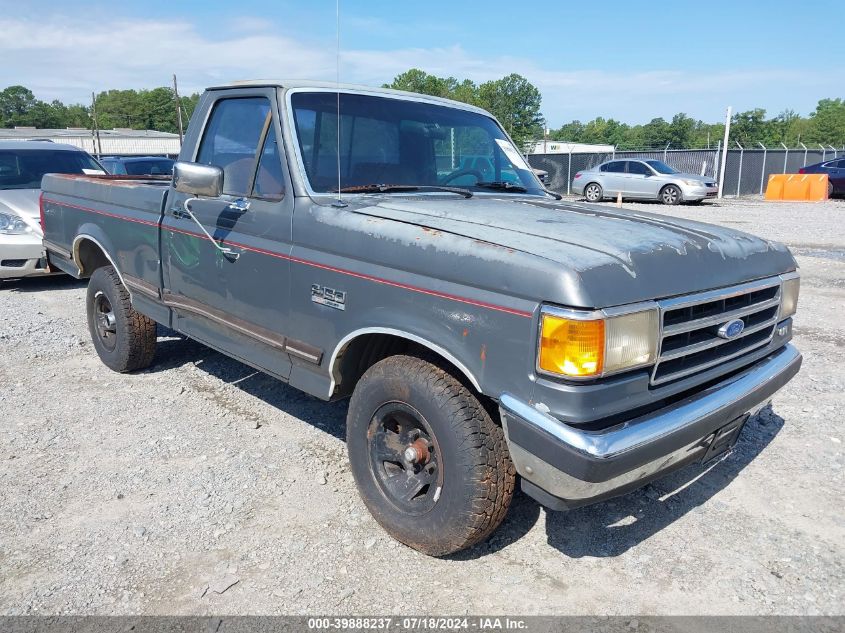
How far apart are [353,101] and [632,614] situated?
2.81 metres

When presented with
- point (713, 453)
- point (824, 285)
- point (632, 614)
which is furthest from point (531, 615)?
point (824, 285)

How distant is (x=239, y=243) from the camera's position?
352 cm

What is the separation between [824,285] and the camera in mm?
8289

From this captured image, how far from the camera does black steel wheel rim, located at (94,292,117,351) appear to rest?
5.14m

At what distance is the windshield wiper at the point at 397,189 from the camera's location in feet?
11.0

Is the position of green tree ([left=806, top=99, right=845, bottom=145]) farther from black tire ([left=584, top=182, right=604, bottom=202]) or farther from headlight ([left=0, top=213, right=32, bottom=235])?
headlight ([left=0, top=213, right=32, bottom=235])

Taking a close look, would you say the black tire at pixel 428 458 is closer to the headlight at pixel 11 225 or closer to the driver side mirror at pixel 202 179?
the driver side mirror at pixel 202 179

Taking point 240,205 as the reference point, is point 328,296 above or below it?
below

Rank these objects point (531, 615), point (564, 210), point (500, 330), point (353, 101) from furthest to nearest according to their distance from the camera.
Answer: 1. point (353, 101)
2. point (564, 210)
3. point (531, 615)
4. point (500, 330)

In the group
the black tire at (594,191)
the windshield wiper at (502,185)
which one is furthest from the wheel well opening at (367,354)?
the black tire at (594,191)

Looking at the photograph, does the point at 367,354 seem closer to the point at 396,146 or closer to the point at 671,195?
the point at 396,146

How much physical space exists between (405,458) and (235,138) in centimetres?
215

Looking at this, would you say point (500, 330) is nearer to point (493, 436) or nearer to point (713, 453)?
point (493, 436)

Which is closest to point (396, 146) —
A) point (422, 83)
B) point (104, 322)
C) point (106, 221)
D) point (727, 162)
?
point (106, 221)
